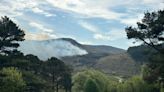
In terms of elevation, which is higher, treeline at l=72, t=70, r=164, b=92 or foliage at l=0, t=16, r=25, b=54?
foliage at l=0, t=16, r=25, b=54

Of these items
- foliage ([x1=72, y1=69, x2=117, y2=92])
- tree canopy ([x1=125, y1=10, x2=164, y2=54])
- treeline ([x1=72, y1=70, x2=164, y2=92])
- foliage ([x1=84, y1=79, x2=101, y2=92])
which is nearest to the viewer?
tree canopy ([x1=125, y1=10, x2=164, y2=54])

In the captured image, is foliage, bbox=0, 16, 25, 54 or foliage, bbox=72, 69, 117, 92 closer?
foliage, bbox=0, 16, 25, 54

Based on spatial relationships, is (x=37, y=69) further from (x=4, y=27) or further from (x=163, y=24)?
(x=163, y=24)

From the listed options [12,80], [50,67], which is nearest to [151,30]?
[12,80]

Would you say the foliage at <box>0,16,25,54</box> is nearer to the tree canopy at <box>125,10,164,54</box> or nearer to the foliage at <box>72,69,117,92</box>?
the tree canopy at <box>125,10,164,54</box>

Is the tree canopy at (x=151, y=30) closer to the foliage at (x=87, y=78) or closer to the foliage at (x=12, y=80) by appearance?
the foliage at (x=12, y=80)

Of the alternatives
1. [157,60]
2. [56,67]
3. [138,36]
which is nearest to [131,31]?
[138,36]

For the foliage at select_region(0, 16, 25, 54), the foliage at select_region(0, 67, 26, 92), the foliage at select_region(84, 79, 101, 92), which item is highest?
the foliage at select_region(0, 16, 25, 54)

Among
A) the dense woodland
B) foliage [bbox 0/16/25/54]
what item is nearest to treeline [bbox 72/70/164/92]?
the dense woodland

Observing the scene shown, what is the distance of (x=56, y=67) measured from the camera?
128 m

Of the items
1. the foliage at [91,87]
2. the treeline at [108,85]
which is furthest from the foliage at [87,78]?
the foliage at [91,87]

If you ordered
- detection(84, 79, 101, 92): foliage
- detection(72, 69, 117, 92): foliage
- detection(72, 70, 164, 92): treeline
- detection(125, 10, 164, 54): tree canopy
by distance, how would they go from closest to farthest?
detection(125, 10, 164, 54): tree canopy
detection(72, 70, 164, 92): treeline
detection(84, 79, 101, 92): foliage
detection(72, 69, 117, 92): foliage

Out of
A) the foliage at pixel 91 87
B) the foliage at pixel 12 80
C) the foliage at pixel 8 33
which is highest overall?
the foliage at pixel 8 33

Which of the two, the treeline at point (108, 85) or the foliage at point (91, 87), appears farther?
the foliage at point (91, 87)
